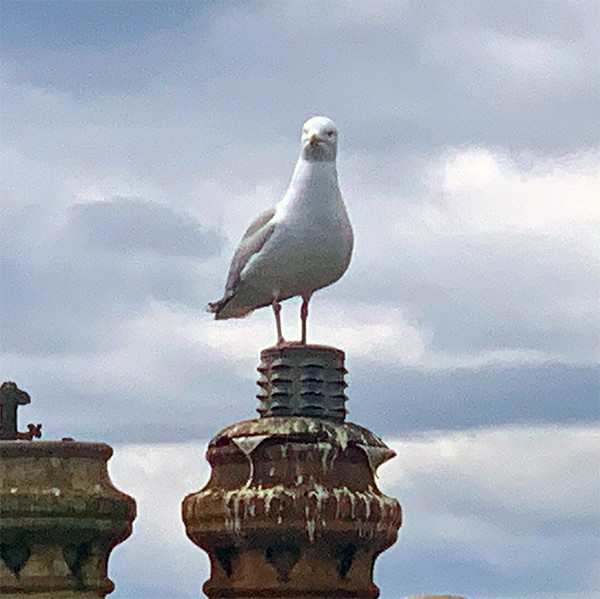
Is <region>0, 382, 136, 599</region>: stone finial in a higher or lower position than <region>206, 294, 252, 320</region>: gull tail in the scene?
lower

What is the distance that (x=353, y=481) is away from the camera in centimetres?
4194

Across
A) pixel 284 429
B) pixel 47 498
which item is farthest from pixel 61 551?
pixel 284 429

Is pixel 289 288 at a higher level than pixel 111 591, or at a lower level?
higher

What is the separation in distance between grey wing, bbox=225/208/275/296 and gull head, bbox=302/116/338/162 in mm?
1132

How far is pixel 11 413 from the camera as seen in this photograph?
1695 inches

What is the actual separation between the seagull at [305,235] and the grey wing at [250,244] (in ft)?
0.05

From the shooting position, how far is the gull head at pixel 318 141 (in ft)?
138

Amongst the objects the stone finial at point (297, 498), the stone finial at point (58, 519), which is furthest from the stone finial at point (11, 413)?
the stone finial at point (297, 498)

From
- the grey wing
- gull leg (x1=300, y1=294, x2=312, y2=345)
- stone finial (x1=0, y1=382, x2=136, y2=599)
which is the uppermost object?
the grey wing

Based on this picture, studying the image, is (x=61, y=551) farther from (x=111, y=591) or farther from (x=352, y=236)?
(x=352, y=236)

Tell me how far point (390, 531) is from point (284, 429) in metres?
2.36

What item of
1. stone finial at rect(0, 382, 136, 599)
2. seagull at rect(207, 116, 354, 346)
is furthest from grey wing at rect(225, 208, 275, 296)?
stone finial at rect(0, 382, 136, 599)

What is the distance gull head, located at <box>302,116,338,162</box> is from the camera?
A: 42.0 m

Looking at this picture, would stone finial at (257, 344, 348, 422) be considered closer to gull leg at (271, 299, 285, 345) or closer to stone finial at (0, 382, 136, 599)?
gull leg at (271, 299, 285, 345)
